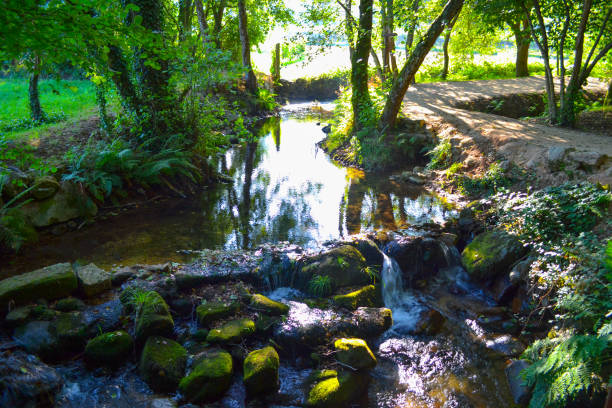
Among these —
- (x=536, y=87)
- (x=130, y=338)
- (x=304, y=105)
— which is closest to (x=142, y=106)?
(x=130, y=338)

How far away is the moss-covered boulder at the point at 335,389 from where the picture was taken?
14.1 feet

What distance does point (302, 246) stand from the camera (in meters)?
7.61

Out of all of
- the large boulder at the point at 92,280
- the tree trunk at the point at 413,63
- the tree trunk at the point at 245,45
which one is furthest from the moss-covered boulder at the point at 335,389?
the tree trunk at the point at 245,45

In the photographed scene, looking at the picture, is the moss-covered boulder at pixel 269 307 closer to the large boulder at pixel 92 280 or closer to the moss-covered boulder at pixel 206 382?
the moss-covered boulder at pixel 206 382

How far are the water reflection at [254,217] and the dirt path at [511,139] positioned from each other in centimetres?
209

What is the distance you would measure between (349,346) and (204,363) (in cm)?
181

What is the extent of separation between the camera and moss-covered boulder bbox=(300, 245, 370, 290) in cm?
647

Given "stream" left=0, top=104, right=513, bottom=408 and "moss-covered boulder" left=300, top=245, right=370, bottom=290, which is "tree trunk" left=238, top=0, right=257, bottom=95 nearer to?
"stream" left=0, top=104, right=513, bottom=408

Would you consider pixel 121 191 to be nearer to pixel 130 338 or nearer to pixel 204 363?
pixel 130 338

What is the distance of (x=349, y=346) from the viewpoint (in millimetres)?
4871

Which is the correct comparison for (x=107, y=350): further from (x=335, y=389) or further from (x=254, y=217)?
(x=254, y=217)

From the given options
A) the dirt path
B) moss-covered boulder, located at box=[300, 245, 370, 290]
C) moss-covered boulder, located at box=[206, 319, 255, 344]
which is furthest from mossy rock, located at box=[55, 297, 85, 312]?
the dirt path

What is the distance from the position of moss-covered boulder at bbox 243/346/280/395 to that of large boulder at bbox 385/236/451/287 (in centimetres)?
340

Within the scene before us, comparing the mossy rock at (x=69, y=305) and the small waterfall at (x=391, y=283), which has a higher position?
the mossy rock at (x=69, y=305)
